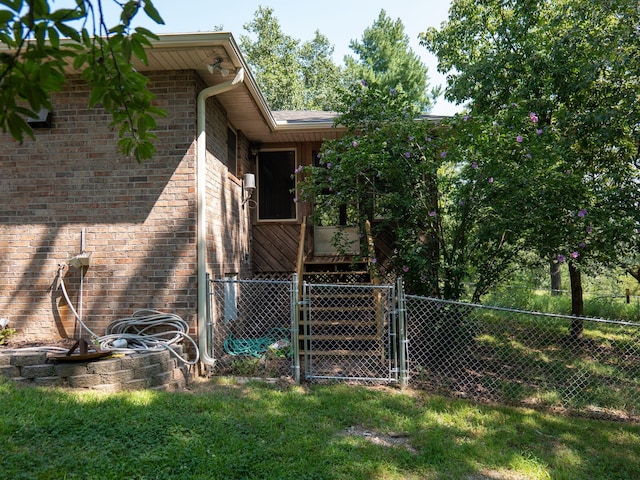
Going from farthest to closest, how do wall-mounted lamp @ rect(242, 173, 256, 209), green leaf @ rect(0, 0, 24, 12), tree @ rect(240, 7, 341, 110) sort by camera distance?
tree @ rect(240, 7, 341, 110), wall-mounted lamp @ rect(242, 173, 256, 209), green leaf @ rect(0, 0, 24, 12)

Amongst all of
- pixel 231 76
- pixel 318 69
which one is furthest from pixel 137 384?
pixel 318 69

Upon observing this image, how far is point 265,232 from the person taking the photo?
8375 mm

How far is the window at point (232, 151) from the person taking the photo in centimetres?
707

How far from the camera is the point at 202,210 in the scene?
524 centimetres

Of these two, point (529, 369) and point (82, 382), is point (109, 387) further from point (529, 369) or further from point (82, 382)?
point (529, 369)

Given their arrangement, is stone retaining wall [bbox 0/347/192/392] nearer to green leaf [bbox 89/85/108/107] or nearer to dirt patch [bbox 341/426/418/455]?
dirt patch [bbox 341/426/418/455]

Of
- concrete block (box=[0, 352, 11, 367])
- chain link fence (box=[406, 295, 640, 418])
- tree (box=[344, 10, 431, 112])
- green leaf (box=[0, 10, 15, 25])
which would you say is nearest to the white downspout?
concrete block (box=[0, 352, 11, 367])

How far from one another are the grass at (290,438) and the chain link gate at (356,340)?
27.0 inches

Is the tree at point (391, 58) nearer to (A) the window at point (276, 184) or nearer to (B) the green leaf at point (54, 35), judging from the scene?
(A) the window at point (276, 184)

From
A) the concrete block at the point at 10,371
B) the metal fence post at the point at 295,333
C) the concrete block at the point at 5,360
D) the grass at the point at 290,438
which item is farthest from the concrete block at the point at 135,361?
the metal fence post at the point at 295,333

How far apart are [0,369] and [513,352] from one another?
6463 millimetres

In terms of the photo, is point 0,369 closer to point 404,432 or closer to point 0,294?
point 0,294

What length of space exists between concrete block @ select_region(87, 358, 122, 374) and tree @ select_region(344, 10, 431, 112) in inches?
762

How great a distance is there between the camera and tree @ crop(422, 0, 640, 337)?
18.2 ft
